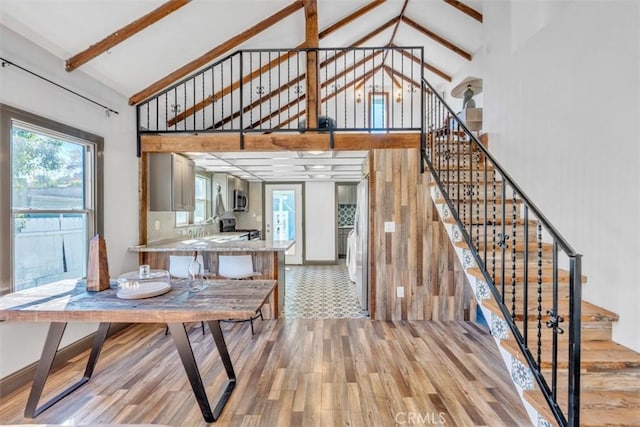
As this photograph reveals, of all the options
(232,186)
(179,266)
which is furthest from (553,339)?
(232,186)

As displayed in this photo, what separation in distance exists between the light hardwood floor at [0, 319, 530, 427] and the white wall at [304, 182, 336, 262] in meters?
4.22

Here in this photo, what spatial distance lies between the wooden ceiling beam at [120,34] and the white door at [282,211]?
5.10 metres

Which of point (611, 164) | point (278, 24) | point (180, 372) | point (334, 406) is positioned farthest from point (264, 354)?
point (278, 24)

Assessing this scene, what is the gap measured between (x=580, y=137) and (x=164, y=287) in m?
3.45

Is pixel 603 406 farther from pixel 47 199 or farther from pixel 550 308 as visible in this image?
pixel 47 199

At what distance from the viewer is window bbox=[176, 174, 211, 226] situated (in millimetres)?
5855

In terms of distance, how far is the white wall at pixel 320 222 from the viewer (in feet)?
25.5

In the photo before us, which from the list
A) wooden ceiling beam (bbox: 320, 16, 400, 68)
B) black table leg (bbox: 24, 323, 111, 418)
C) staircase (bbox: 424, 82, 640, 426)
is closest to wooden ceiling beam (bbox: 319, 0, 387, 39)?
wooden ceiling beam (bbox: 320, 16, 400, 68)

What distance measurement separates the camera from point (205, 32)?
138 inches

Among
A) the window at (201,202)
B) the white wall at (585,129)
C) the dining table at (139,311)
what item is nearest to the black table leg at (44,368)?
the dining table at (139,311)

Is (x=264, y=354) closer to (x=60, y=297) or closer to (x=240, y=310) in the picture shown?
(x=240, y=310)

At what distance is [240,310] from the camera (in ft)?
5.97

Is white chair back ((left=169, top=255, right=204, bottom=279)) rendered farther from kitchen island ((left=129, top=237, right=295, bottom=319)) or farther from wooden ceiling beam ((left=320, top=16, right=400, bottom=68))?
wooden ceiling beam ((left=320, top=16, right=400, bottom=68))

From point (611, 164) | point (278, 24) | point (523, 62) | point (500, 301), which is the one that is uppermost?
point (278, 24)
